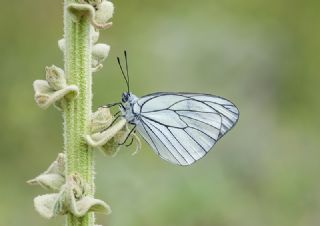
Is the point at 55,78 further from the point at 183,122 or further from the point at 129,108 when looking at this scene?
Answer: the point at 183,122

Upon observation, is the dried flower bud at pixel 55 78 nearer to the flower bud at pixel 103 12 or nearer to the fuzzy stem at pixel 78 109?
the fuzzy stem at pixel 78 109

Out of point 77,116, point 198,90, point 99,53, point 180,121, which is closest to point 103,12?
point 99,53

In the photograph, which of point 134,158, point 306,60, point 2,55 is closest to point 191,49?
point 306,60

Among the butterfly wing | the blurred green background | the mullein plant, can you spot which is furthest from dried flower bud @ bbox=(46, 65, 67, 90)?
the blurred green background

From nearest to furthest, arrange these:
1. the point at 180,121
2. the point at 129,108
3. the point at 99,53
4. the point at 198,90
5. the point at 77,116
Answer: the point at 77,116, the point at 99,53, the point at 129,108, the point at 180,121, the point at 198,90

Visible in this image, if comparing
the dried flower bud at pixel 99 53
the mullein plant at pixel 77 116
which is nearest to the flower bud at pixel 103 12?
the mullein plant at pixel 77 116
